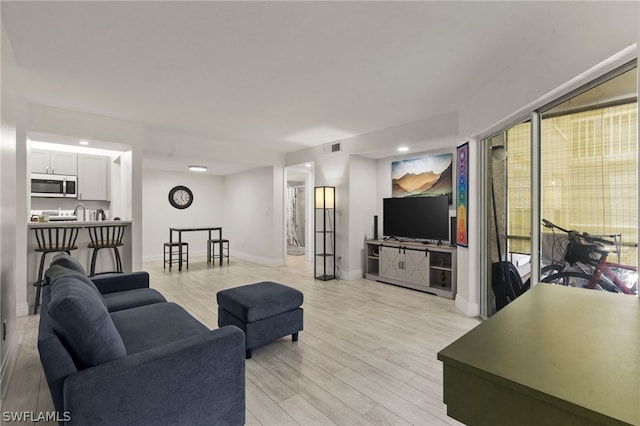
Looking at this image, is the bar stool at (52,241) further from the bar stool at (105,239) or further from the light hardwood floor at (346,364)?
the light hardwood floor at (346,364)

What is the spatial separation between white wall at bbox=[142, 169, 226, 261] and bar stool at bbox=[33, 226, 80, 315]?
134 inches

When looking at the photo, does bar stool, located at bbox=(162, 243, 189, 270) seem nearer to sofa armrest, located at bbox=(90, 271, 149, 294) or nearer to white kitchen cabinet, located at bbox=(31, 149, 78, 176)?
white kitchen cabinet, located at bbox=(31, 149, 78, 176)

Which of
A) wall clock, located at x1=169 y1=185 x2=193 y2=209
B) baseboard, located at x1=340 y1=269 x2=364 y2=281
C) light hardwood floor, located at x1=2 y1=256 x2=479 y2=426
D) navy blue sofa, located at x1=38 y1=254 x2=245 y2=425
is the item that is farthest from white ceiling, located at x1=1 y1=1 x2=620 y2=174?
wall clock, located at x1=169 y1=185 x2=193 y2=209

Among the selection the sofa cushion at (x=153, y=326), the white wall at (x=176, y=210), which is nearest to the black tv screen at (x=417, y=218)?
the sofa cushion at (x=153, y=326)

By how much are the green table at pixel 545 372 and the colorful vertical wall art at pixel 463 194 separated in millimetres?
2732

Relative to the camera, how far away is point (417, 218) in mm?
4941

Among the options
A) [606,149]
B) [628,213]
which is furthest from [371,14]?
[628,213]

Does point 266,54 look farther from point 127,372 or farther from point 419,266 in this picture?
point 419,266

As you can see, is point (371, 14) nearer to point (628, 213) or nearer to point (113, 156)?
point (628, 213)

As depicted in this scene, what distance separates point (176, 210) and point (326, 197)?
4.51 meters

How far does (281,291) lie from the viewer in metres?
2.85

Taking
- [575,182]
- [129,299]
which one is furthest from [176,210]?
[575,182]

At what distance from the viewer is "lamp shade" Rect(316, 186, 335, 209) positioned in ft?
18.1

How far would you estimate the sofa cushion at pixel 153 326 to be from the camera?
6.14 ft
